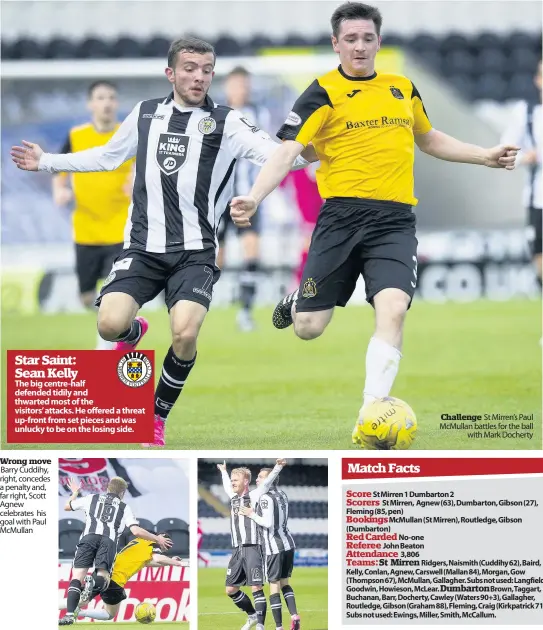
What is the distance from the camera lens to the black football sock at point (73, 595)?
5.24 metres

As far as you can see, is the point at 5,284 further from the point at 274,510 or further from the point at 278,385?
the point at 274,510

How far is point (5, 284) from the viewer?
13.8 m

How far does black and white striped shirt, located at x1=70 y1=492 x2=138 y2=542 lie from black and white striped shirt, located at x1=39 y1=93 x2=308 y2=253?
148 centimetres

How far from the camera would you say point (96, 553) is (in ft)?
17.3

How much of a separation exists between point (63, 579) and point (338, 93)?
108 inches

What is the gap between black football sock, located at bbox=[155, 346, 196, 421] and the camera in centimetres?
627

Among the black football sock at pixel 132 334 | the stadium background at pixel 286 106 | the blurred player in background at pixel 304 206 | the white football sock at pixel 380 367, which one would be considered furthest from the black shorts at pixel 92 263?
the blurred player in background at pixel 304 206

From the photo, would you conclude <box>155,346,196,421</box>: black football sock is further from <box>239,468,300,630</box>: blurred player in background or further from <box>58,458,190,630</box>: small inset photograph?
<box>239,468,300,630</box>: blurred player in background

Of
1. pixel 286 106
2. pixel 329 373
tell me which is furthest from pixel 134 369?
pixel 286 106

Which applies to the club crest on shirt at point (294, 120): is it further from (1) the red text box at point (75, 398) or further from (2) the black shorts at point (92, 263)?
(2) the black shorts at point (92, 263)

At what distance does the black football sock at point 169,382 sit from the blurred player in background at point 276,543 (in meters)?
0.94

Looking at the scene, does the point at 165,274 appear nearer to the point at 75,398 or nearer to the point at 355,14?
the point at 75,398

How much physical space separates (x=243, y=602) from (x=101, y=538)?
71 cm

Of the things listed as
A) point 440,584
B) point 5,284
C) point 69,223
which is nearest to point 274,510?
point 440,584
